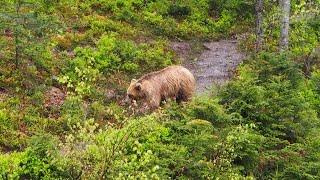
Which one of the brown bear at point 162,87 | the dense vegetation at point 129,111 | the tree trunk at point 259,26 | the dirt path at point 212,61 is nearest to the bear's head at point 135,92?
the brown bear at point 162,87

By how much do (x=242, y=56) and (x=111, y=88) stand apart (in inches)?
331

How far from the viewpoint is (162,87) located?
695 inches

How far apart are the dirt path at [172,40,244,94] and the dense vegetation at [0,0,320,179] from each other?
694 millimetres

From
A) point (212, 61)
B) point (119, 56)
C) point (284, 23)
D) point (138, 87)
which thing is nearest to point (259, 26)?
point (284, 23)

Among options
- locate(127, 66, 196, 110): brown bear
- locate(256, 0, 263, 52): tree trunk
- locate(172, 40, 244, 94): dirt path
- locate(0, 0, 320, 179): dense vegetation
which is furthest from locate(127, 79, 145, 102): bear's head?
locate(256, 0, 263, 52): tree trunk

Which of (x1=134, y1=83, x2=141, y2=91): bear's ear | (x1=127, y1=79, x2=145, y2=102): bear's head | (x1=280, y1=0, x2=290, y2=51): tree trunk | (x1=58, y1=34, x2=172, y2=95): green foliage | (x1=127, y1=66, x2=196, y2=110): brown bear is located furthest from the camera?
(x1=280, y1=0, x2=290, y2=51): tree trunk

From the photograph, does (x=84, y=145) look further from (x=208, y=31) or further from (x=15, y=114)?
(x=208, y=31)

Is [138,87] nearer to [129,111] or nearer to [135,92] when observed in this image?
[135,92]

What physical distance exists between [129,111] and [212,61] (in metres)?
9.33

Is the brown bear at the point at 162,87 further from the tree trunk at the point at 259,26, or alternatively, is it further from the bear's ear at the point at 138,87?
the tree trunk at the point at 259,26

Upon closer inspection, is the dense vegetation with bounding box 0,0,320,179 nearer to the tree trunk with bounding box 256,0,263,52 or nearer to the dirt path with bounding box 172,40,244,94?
the tree trunk with bounding box 256,0,263,52

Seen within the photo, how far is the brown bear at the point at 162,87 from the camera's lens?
16.9 metres

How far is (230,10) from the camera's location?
30.9 m

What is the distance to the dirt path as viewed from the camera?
23.0 m
